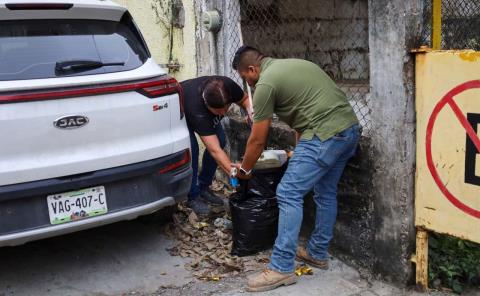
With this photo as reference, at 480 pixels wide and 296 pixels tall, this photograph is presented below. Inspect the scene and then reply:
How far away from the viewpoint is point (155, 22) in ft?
21.8

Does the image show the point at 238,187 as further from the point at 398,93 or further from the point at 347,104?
the point at 398,93

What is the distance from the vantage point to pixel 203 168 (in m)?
5.12

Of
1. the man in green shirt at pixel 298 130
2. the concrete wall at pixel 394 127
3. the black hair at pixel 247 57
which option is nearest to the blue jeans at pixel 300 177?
the man in green shirt at pixel 298 130

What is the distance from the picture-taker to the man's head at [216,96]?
4.29m

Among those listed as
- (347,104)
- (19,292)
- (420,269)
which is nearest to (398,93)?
(347,104)

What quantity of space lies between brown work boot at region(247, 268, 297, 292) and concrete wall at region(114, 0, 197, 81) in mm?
3181

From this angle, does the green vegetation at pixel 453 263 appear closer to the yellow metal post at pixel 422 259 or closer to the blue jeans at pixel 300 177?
the yellow metal post at pixel 422 259

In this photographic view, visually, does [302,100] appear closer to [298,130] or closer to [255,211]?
[298,130]

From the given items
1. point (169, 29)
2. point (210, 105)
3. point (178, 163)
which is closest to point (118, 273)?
point (178, 163)

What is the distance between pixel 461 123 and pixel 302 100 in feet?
3.28

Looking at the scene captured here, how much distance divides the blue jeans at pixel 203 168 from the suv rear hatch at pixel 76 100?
3.31ft

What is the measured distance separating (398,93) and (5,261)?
3.23m

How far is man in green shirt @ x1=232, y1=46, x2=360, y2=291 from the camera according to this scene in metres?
3.41

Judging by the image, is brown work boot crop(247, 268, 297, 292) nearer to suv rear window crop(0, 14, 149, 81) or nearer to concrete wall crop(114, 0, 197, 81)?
suv rear window crop(0, 14, 149, 81)
